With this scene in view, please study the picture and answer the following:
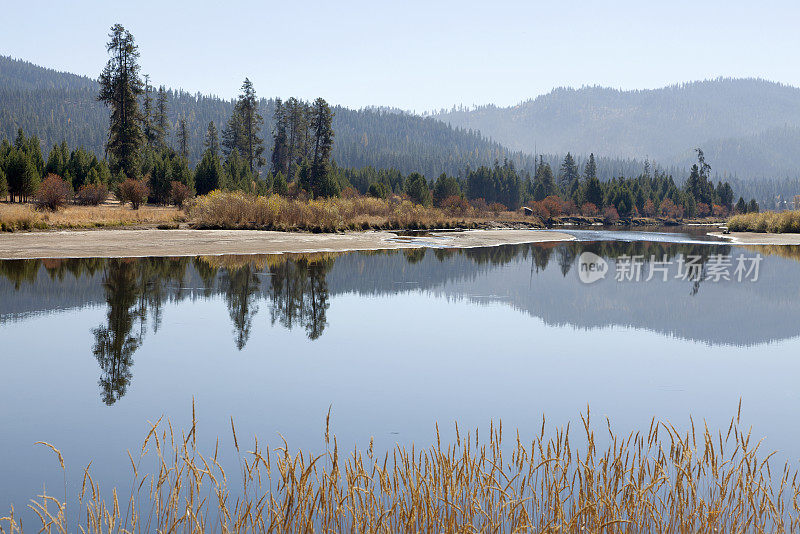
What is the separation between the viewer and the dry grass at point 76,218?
35531mm

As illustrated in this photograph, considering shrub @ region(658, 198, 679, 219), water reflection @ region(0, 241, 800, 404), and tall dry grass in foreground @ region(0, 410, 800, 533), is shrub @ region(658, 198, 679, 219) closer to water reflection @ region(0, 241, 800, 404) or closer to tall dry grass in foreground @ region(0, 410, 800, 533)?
water reflection @ region(0, 241, 800, 404)

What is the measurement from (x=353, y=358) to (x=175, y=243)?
959 inches

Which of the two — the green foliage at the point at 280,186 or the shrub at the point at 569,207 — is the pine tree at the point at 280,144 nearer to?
the green foliage at the point at 280,186

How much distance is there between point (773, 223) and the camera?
63.8 meters

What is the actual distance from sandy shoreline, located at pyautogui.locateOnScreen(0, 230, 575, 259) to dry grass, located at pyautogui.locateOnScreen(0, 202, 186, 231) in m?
2.28

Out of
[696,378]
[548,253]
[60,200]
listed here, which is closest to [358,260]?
[548,253]

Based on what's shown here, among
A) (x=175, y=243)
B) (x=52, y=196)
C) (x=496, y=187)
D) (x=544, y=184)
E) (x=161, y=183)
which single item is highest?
(x=544, y=184)

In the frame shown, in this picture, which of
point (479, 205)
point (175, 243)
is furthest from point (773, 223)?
point (479, 205)

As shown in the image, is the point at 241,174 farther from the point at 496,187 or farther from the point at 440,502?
the point at 440,502

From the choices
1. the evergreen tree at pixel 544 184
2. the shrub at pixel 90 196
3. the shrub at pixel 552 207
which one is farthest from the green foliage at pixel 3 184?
the evergreen tree at pixel 544 184

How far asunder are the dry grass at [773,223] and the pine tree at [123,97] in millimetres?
61598

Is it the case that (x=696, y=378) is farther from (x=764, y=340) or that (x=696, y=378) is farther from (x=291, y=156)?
(x=291, y=156)

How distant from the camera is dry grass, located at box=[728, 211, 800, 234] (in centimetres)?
6253

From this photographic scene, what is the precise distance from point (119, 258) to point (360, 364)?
1957 centimetres
